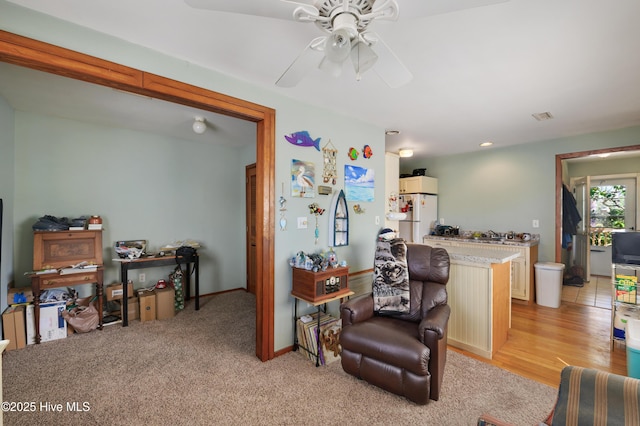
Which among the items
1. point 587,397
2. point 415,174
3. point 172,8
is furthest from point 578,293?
point 172,8

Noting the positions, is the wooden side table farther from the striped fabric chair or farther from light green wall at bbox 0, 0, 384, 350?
the striped fabric chair

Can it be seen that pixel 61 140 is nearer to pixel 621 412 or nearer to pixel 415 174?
pixel 621 412

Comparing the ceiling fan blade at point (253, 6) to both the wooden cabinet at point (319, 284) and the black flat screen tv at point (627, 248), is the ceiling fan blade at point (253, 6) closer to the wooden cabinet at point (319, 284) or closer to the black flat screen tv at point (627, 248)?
the wooden cabinet at point (319, 284)

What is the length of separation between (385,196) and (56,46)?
11.0 ft

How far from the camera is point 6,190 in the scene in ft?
9.37

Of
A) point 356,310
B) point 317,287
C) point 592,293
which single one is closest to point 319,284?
point 317,287

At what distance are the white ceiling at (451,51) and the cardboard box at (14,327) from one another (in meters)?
2.08

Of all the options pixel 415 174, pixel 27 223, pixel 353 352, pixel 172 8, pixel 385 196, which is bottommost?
pixel 353 352

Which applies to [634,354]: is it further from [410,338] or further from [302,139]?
[302,139]

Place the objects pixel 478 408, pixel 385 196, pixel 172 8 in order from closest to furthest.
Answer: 1. pixel 172 8
2. pixel 478 408
3. pixel 385 196

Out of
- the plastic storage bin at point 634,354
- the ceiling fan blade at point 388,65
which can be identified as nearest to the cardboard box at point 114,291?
the ceiling fan blade at point 388,65

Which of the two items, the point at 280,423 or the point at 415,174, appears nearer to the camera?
the point at 280,423

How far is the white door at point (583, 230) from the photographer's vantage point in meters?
5.27

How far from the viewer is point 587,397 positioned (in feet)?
3.05
